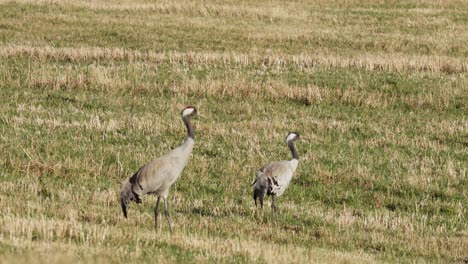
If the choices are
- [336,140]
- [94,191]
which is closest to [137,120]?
[336,140]

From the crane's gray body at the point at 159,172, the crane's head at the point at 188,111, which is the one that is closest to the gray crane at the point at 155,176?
the crane's gray body at the point at 159,172

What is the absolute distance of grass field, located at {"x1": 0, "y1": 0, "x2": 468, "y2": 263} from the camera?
39.1 feet

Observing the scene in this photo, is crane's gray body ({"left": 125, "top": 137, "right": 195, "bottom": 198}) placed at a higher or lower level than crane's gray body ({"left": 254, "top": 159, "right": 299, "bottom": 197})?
higher

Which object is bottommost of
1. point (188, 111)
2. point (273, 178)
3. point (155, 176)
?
point (273, 178)

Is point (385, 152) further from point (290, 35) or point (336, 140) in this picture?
point (290, 35)

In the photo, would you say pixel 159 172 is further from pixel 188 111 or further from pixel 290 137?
pixel 290 137

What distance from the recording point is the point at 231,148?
20.4 m

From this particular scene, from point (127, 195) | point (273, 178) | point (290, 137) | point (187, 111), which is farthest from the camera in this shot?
point (290, 137)

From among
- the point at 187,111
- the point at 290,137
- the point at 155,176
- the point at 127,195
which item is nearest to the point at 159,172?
the point at 155,176

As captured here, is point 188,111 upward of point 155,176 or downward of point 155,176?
upward

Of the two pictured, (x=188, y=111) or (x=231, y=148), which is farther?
(x=231, y=148)

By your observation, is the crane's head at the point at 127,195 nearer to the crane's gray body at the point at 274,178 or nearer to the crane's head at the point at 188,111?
the crane's head at the point at 188,111

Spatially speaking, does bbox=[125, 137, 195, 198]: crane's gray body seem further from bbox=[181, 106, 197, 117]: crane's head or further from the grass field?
bbox=[181, 106, 197, 117]: crane's head

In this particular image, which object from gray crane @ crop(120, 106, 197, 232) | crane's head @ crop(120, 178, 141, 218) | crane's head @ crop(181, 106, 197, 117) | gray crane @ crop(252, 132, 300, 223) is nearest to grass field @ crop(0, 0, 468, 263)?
crane's head @ crop(120, 178, 141, 218)
